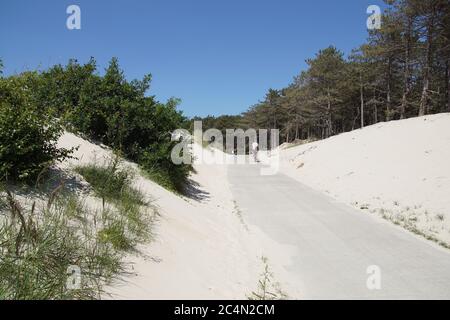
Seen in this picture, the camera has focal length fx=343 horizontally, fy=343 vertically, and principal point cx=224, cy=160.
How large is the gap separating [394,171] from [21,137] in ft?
48.3

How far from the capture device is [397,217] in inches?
400

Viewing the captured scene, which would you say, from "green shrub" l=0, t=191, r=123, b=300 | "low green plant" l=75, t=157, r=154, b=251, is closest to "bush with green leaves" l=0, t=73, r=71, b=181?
"green shrub" l=0, t=191, r=123, b=300

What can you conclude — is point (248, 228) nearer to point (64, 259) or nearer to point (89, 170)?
point (89, 170)

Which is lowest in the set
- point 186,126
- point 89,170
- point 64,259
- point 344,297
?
point 344,297

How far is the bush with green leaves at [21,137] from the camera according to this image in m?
5.14

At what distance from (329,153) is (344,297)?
62.6 ft

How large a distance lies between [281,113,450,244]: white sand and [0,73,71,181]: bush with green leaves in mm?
8768

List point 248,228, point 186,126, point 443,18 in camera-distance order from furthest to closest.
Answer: point 443,18
point 186,126
point 248,228

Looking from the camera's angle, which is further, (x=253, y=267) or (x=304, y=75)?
(x=304, y=75)

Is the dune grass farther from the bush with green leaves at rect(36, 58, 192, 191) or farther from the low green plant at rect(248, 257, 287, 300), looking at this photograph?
the bush with green leaves at rect(36, 58, 192, 191)

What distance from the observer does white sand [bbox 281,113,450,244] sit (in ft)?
34.9

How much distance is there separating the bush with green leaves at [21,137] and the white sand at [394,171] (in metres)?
8.77

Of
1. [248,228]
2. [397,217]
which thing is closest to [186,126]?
[248,228]

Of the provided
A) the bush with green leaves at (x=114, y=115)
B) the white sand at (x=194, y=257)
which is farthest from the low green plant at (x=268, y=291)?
the bush with green leaves at (x=114, y=115)
